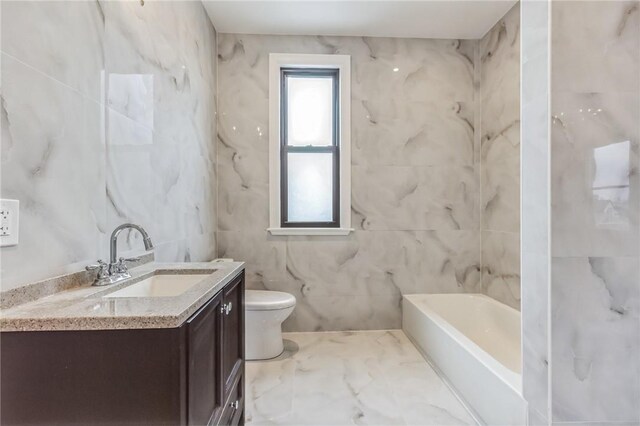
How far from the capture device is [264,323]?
2.38 metres

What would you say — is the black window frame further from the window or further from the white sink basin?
the white sink basin

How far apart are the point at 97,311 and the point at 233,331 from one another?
638 millimetres

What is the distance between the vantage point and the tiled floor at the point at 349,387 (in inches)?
69.6

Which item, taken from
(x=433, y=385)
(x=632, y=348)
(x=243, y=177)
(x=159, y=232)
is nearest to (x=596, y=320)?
(x=632, y=348)

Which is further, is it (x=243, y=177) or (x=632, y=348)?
(x=243, y=177)

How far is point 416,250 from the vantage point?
118 inches

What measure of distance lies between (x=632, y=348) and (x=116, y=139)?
7.10 ft

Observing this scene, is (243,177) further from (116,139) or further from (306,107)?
(116,139)

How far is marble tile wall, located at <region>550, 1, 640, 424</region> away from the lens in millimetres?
1202

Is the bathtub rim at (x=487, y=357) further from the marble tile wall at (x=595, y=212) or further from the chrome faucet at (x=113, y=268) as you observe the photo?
the chrome faucet at (x=113, y=268)

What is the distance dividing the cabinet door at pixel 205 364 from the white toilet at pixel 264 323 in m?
1.17

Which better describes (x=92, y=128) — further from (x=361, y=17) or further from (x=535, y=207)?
(x=361, y=17)

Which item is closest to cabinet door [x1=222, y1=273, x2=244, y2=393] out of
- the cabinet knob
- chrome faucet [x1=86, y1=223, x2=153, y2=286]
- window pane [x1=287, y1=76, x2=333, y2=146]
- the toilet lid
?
the cabinet knob

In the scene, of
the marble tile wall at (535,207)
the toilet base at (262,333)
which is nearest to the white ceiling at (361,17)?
the marble tile wall at (535,207)
